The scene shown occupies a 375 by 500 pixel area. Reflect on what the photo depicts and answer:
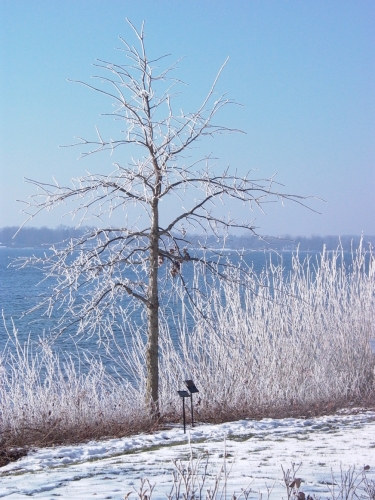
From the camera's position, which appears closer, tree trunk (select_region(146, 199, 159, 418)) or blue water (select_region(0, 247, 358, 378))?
tree trunk (select_region(146, 199, 159, 418))

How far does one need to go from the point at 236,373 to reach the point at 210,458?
391 centimetres

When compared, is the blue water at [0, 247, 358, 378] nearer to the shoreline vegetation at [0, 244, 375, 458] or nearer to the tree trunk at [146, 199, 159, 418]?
the shoreline vegetation at [0, 244, 375, 458]

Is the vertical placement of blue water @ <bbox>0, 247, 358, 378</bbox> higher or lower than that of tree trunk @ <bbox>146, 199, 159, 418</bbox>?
lower

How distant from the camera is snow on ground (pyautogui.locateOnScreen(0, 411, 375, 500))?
3.64 m

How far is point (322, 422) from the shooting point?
617cm

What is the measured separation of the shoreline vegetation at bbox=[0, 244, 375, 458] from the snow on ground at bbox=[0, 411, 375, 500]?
69cm

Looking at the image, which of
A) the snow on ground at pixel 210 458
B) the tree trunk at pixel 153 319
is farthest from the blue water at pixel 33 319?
the snow on ground at pixel 210 458

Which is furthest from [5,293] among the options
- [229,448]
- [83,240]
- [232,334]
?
[229,448]

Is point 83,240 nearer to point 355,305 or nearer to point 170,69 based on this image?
point 170,69

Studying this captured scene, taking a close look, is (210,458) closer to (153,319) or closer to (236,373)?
(153,319)

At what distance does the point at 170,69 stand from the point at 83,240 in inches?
80.7

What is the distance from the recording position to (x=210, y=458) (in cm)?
445

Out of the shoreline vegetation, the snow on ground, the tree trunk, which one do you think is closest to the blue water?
the shoreline vegetation

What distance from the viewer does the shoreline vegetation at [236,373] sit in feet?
21.4
